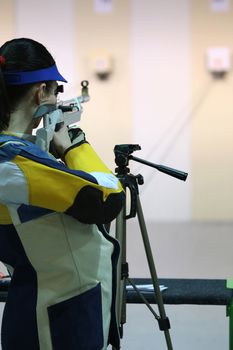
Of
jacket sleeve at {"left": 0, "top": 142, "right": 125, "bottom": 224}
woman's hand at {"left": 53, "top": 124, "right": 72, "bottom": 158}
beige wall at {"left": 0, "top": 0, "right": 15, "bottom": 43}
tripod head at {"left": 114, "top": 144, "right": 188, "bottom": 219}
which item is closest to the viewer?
jacket sleeve at {"left": 0, "top": 142, "right": 125, "bottom": 224}

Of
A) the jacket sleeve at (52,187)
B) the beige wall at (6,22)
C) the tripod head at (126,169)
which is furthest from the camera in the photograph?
the beige wall at (6,22)

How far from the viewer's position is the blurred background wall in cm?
298

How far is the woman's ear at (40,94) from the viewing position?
0.91m

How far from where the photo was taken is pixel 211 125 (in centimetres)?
304

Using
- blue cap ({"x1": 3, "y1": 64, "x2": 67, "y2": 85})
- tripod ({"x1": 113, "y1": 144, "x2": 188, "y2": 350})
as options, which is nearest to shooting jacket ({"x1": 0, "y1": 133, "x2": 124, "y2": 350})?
blue cap ({"x1": 3, "y1": 64, "x2": 67, "y2": 85})

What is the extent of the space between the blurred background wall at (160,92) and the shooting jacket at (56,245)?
202 cm

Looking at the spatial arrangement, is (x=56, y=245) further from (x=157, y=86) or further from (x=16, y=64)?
(x=157, y=86)

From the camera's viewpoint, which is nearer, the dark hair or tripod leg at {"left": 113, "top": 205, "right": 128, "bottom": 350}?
the dark hair

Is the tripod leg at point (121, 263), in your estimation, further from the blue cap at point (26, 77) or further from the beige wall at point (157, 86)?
the beige wall at point (157, 86)

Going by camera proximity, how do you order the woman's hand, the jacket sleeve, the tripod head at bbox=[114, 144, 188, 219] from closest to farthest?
the jacket sleeve → the woman's hand → the tripod head at bbox=[114, 144, 188, 219]

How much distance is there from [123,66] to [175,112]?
46 centimetres

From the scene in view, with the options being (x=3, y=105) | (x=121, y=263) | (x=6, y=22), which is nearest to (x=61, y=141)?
(x=3, y=105)

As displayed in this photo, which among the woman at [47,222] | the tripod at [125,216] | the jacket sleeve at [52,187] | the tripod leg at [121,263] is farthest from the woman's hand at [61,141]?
the tripod leg at [121,263]

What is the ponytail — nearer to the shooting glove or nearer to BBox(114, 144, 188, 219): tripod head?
the shooting glove
